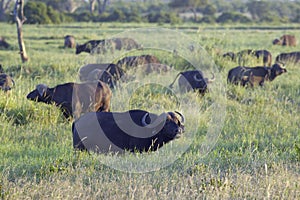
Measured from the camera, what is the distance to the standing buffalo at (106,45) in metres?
15.5

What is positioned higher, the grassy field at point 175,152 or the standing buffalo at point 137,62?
the standing buffalo at point 137,62

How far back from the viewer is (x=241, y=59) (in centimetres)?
1391

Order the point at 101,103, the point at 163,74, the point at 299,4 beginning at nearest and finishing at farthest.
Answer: the point at 101,103, the point at 163,74, the point at 299,4

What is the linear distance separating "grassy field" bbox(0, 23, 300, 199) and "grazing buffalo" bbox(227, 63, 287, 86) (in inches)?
8.6

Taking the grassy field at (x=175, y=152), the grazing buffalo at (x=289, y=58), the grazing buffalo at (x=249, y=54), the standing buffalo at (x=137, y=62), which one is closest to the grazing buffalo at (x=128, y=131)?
the grassy field at (x=175, y=152)

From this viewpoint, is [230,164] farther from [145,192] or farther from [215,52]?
[215,52]

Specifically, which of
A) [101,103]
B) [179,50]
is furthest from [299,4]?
[101,103]

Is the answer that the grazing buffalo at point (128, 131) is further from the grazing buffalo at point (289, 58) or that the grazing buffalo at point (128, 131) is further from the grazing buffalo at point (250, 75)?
the grazing buffalo at point (289, 58)

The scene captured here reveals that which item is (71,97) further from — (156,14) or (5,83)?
(156,14)

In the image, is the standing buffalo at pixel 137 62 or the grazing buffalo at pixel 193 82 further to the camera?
the standing buffalo at pixel 137 62

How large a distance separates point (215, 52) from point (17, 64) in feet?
17.5

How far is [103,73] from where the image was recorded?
451 inches

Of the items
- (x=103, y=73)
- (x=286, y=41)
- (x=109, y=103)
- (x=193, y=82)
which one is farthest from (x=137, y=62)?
(x=286, y=41)

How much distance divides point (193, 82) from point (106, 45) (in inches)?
234
